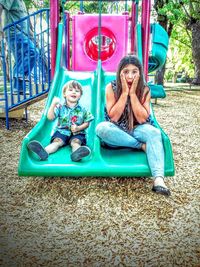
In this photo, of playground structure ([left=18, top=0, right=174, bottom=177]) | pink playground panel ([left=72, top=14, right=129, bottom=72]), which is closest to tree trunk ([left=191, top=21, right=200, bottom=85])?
playground structure ([left=18, top=0, right=174, bottom=177])

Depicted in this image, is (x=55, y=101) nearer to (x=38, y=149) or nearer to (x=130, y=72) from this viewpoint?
(x=38, y=149)

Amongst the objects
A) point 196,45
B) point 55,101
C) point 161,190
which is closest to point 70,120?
point 55,101

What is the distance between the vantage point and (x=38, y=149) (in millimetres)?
2941

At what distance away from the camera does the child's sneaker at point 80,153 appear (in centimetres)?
294

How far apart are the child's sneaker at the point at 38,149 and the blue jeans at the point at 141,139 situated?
1.64 ft

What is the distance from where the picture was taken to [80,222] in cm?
241

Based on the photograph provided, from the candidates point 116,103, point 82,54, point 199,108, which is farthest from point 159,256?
point 199,108

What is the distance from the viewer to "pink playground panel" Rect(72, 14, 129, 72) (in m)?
5.01

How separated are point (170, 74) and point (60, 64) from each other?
23022 millimetres

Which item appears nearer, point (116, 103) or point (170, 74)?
point (116, 103)

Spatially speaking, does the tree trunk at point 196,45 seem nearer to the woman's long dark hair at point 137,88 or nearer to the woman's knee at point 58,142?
Result: the woman's long dark hair at point 137,88

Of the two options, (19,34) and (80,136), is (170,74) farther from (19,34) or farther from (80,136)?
(80,136)

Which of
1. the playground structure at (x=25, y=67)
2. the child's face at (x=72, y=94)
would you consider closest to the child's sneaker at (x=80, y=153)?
the child's face at (x=72, y=94)

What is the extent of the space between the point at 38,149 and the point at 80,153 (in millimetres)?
359
